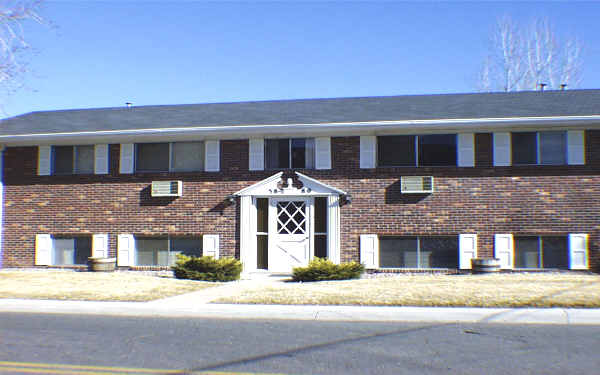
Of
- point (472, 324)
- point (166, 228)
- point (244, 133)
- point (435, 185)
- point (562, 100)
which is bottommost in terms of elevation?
point (472, 324)

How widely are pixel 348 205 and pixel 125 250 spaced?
21.5 ft

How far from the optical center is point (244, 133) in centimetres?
1584

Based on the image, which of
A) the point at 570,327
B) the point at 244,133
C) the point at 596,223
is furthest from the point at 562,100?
the point at 570,327

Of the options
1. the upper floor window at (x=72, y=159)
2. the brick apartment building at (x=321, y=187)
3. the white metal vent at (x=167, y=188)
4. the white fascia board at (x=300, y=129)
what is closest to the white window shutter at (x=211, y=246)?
the brick apartment building at (x=321, y=187)

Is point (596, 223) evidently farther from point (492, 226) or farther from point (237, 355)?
point (237, 355)

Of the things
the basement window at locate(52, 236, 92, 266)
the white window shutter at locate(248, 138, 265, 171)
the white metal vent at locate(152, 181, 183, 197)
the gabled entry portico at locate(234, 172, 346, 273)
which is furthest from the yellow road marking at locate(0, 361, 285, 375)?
the basement window at locate(52, 236, 92, 266)

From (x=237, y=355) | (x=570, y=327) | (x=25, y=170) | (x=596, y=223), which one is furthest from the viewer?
(x=25, y=170)

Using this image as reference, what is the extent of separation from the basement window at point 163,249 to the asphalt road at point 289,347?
7403 mm

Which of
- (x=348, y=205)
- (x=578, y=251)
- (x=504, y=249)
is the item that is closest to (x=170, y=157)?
(x=348, y=205)

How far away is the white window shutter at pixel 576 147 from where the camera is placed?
1484 cm

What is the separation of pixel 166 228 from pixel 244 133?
354cm

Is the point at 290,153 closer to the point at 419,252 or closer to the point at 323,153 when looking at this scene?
the point at 323,153

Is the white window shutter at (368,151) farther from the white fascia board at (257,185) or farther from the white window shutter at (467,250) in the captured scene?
the white window shutter at (467,250)

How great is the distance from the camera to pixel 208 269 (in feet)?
44.9
